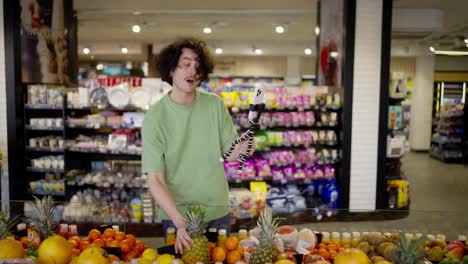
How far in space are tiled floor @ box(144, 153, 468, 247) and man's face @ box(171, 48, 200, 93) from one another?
0.81m

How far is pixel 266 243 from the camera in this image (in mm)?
1835

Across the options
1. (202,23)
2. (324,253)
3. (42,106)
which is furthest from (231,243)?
(202,23)

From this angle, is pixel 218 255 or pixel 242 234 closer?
pixel 218 255

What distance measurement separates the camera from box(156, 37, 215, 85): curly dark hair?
7.29ft

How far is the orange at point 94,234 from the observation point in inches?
84.6

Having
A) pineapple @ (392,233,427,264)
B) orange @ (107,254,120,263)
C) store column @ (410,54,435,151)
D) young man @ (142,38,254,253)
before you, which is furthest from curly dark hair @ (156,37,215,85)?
store column @ (410,54,435,151)

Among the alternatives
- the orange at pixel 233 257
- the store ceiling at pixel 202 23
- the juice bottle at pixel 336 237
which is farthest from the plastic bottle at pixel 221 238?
the store ceiling at pixel 202 23

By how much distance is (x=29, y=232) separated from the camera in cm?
196

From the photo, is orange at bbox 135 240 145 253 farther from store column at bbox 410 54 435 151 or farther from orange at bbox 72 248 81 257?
store column at bbox 410 54 435 151

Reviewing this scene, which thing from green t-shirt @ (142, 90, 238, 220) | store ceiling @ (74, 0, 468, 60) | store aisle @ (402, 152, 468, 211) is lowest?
store aisle @ (402, 152, 468, 211)

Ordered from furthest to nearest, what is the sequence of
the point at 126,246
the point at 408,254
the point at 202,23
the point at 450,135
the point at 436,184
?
the point at 450,135
the point at 202,23
the point at 436,184
the point at 126,246
the point at 408,254

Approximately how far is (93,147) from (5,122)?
117 centimetres

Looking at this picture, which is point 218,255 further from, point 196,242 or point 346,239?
point 346,239

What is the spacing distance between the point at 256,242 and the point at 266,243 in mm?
172
